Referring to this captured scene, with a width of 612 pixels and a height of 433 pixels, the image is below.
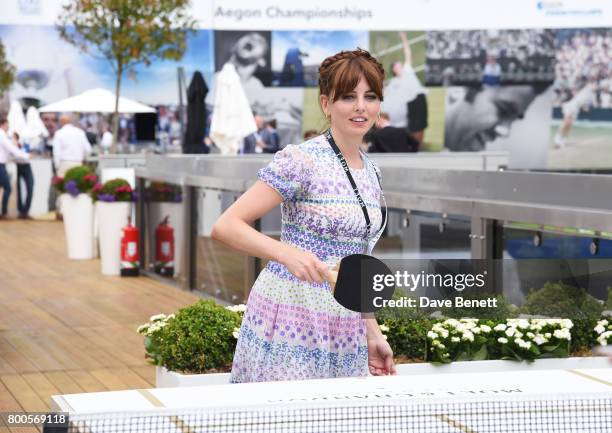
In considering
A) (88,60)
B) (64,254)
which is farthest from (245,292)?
(88,60)

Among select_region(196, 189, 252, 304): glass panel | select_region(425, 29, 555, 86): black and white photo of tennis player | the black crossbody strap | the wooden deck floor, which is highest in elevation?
select_region(425, 29, 555, 86): black and white photo of tennis player

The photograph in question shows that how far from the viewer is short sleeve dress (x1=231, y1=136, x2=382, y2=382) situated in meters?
3.48

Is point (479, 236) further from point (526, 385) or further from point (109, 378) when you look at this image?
point (526, 385)

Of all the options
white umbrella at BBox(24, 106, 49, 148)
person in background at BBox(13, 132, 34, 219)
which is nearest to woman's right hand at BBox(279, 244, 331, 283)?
person in background at BBox(13, 132, 34, 219)

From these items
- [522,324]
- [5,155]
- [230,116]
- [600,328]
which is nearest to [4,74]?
[5,155]

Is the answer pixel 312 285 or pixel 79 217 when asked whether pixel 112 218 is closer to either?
pixel 79 217

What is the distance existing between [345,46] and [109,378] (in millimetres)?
22956

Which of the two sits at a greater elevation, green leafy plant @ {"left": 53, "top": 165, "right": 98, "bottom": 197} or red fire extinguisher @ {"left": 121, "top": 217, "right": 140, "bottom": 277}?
green leafy plant @ {"left": 53, "top": 165, "right": 98, "bottom": 197}

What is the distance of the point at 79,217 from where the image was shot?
16438 millimetres

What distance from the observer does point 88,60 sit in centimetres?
2909

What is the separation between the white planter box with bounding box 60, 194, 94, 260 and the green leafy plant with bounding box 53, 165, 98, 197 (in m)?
0.09

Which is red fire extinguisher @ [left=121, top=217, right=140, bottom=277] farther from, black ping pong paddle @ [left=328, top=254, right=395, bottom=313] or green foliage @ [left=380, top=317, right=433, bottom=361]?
black ping pong paddle @ [left=328, top=254, right=395, bottom=313]

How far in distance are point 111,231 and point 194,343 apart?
887 centimetres

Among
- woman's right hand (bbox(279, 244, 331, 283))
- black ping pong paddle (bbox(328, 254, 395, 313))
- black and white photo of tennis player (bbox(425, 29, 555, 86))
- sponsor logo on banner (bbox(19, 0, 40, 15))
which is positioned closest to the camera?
black ping pong paddle (bbox(328, 254, 395, 313))
